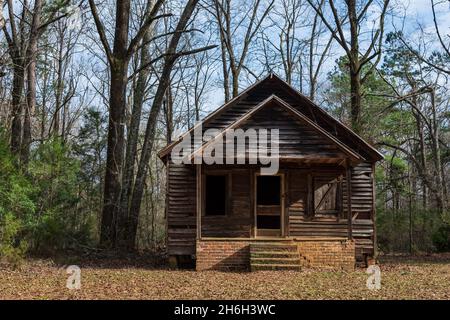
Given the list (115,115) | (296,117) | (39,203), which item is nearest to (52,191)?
(39,203)

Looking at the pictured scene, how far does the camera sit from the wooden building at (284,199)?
15.2 metres

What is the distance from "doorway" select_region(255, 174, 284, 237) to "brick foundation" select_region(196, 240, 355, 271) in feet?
3.86

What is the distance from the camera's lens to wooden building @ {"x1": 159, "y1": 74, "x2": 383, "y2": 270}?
15234 mm

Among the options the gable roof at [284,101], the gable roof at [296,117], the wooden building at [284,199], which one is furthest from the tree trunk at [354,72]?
the gable roof at [296,117]

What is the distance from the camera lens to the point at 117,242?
64.1 ft

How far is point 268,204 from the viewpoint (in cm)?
1827

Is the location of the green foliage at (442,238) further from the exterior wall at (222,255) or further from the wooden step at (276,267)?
the exterior wall at (222,255)

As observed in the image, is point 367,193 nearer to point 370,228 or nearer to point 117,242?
point 370,228

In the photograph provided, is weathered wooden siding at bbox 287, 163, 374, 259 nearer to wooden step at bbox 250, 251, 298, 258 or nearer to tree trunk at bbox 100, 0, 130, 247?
wooden step at bbox 250, 251, 298, 258

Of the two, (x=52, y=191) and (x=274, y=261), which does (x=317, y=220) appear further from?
(x=52, y=191)

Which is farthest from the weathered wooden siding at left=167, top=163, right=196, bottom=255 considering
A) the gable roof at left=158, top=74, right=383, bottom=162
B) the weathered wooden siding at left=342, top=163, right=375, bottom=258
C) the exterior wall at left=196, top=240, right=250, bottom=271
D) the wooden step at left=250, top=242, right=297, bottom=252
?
the weathered wooden siding at left=342, top=163, right=375, bottom=258

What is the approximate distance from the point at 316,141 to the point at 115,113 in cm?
851

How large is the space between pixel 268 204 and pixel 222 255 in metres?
3.70

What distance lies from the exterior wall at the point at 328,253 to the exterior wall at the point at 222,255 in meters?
1.75
